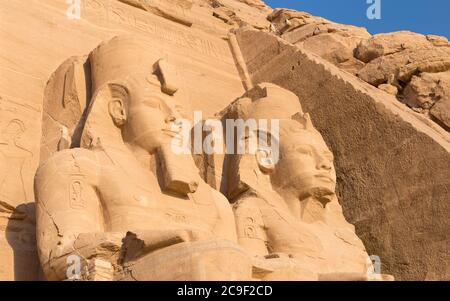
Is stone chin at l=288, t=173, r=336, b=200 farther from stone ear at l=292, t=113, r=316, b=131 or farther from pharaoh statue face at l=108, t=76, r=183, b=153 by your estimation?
pharaoh statue face at l=108, t=76, r=183, b=153

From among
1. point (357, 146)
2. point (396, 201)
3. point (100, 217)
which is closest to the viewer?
point (100, 217)

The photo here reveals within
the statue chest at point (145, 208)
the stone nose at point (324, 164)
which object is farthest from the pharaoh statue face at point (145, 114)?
the stone nose at point (324, 164)

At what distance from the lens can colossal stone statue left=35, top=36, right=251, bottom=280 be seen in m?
4.90

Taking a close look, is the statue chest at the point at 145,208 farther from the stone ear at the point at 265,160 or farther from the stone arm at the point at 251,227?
the stone ear at the point at 265,160

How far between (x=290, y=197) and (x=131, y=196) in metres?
1.49

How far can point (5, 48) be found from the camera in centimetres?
730

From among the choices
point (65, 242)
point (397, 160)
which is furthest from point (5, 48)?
point (397, 160)

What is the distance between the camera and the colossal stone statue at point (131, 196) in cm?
490

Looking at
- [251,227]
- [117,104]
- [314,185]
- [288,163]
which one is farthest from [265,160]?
[117,104]

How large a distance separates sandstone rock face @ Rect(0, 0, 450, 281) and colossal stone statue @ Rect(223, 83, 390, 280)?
0.01 meters

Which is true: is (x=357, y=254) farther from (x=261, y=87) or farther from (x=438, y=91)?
(x=438, y=91)

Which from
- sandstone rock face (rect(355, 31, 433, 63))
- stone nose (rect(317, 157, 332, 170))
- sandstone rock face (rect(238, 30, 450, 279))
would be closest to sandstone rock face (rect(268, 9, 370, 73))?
sandstone rock face (rect(355, 31, 433, 63))

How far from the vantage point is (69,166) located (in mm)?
5648

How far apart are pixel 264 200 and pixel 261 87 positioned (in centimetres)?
119
